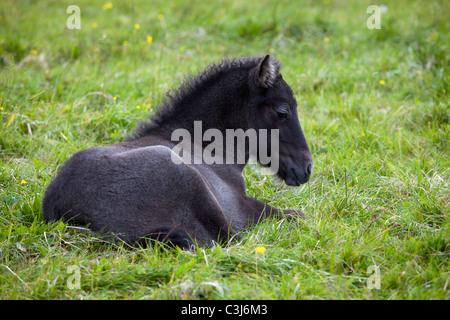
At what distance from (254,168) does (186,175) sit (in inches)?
73.8

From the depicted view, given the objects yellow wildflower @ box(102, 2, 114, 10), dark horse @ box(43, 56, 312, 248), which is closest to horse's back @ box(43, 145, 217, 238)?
dark horse @ box(43, 56, 312, 248)

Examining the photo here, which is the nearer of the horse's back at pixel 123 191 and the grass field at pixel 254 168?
the grass field at pixel 254 168

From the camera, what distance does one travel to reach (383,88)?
7113mm

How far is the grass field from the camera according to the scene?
2988mm

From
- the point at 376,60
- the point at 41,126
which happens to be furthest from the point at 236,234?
the point at 376,60

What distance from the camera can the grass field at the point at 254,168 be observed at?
299 cm

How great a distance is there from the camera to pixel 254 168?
515 centimetres

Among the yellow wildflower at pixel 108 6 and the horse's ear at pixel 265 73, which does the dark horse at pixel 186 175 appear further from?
the yellow wildflower at pixel 108 6

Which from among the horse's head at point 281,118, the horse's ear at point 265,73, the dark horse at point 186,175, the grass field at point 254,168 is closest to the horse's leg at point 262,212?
the dark horse at point 186,175

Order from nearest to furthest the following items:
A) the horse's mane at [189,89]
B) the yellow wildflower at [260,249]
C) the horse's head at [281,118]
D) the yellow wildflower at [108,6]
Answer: the yellow wildflower at [260,249] < the horse's head at [281,118] < the horse's mane at [189,89] < the yellow wildflower at [108,6]

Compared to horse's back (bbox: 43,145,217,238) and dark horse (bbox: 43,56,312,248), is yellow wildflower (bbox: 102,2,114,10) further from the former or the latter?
horse's back (bbox: 43,145,217,238)

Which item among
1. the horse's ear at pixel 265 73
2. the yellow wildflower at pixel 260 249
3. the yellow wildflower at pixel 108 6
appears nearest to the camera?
the yellow wildflower at pixel 260 249

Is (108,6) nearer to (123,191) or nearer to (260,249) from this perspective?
(123,191)
